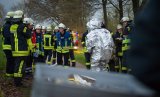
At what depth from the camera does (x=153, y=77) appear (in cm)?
170

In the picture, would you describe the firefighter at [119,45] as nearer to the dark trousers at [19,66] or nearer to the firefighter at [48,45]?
the dark trousers at [19,66]

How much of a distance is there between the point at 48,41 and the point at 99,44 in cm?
924

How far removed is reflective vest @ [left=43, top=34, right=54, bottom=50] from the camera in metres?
18.4

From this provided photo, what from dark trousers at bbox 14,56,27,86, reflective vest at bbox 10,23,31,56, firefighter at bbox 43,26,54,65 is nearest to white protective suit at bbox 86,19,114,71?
reflective vest at bbox 10,23,31,56

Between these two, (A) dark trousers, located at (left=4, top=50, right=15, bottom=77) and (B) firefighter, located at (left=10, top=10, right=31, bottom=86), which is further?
(A) dark trousers, located at (left=4, top=50, right=15, bottom=77)

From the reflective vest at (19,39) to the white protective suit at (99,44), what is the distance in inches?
111

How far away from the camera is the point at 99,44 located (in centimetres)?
935

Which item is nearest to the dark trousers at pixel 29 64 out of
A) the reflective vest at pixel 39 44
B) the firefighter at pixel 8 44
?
the firefighter at pixel 8 44

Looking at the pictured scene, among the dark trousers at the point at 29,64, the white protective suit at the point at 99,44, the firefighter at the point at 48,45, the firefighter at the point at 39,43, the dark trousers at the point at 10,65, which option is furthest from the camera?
the firefighter at the point at 48,45

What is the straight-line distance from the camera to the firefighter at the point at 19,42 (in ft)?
39.0

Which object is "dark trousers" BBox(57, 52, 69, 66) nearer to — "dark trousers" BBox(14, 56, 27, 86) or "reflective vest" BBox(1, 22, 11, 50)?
"reflective vest" BBox(1, 22, 11, 50)

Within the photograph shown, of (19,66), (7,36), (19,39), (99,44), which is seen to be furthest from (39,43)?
(99,44)

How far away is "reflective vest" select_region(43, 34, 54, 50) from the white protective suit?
8.95 meters

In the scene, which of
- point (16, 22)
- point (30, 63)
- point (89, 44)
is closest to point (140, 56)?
point (89, 44)
